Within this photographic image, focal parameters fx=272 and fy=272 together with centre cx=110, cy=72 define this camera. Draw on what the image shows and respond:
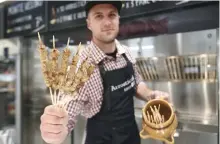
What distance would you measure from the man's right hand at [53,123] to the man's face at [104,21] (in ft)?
1.38

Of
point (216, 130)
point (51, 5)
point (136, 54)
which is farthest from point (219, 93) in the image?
point (51, 5)

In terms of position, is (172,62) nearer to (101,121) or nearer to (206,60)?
(206,60)

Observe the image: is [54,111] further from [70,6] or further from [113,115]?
[70,6]

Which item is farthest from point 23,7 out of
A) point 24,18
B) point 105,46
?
A: point 105,46

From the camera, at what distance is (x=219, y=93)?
1.83 m

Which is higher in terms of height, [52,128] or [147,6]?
[147,6]

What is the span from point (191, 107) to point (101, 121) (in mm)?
1181

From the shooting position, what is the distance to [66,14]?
119 inches

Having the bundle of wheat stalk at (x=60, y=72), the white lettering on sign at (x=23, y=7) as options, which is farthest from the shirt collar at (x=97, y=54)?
the white lettering on sign at (x=23, y=7)

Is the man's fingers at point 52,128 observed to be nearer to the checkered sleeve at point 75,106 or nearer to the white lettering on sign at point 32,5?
the checkered sleeve at point 75,106

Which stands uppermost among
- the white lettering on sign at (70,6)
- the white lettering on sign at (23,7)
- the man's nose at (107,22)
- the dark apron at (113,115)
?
the white lettering on sign at (23,7)

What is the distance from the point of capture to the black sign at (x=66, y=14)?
2.88 m

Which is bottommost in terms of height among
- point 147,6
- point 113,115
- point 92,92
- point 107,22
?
point 113,115

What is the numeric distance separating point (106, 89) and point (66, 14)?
2018mm
